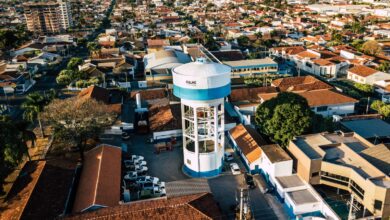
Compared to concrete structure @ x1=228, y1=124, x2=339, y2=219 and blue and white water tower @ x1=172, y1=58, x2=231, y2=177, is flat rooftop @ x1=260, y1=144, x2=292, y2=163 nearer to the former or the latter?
concrete structure @ x1=228, y1=124, x2=339, y2=219

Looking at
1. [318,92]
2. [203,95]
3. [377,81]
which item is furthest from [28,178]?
[377,81]

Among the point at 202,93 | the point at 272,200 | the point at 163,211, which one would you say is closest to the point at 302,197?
the point at 272,200

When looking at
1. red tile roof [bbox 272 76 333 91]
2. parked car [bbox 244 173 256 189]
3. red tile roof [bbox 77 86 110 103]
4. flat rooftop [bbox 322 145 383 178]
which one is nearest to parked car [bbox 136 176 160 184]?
parked car [bbox 244 173 256 189]

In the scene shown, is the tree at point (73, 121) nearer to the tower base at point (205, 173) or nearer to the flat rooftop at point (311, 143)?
the tower base at point (205, 173)

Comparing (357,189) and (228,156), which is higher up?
(357,189)

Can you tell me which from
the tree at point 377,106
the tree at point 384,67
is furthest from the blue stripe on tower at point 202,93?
the tree at point 384,67

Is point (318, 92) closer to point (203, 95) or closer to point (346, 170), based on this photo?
point (346, 170)

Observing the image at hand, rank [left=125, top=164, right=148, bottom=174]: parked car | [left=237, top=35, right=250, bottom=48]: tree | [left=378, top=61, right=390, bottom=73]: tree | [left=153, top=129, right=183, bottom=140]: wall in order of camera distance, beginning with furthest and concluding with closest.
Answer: [left=237, top=35, right=250, bottom=48]: tree → [left=378, top=61, right=390, bottom=73]: tree → [left=153, top=129, right=183, bottom=140]: wall → [left=125, top=164, right=148, bottom=174]: parked car

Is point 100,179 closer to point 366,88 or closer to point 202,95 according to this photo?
point 202,95
